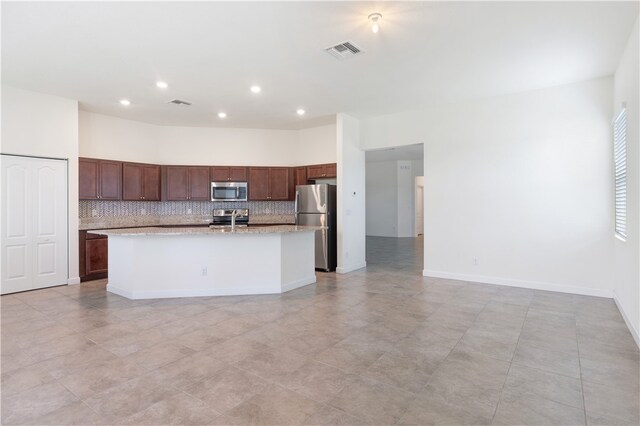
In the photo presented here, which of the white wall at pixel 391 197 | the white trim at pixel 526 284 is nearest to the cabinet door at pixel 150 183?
the white trim at pixel 526 284

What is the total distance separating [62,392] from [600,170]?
6.29m

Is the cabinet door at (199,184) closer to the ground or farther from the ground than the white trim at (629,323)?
farther from the ground

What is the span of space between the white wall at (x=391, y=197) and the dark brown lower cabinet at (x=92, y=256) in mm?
9155

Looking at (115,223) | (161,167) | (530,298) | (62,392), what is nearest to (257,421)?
(62,392)

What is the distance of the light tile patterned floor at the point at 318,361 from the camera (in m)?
2.02

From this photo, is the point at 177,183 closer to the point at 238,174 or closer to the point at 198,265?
the point at 238,174

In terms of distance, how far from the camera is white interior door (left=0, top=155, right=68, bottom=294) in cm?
473

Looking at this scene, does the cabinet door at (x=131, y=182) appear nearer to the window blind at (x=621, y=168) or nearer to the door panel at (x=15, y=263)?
the door panel at (x=15, y=263)

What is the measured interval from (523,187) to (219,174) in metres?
5.81

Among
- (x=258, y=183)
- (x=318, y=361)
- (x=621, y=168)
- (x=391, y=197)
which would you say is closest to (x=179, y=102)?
(x=258, y=183)

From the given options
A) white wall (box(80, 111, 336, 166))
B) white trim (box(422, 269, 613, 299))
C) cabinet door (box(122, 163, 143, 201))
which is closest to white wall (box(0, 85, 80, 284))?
cabinet door (box(122, 163, 143, 201))

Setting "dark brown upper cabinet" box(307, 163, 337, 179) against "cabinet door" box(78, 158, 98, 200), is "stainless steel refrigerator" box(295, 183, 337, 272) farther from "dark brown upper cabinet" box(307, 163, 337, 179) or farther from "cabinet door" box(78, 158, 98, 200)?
"cabinet door" box(78, 158, 98, 200)

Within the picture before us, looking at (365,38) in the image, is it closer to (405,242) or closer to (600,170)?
(600,170)

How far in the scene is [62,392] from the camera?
87.5 inches
